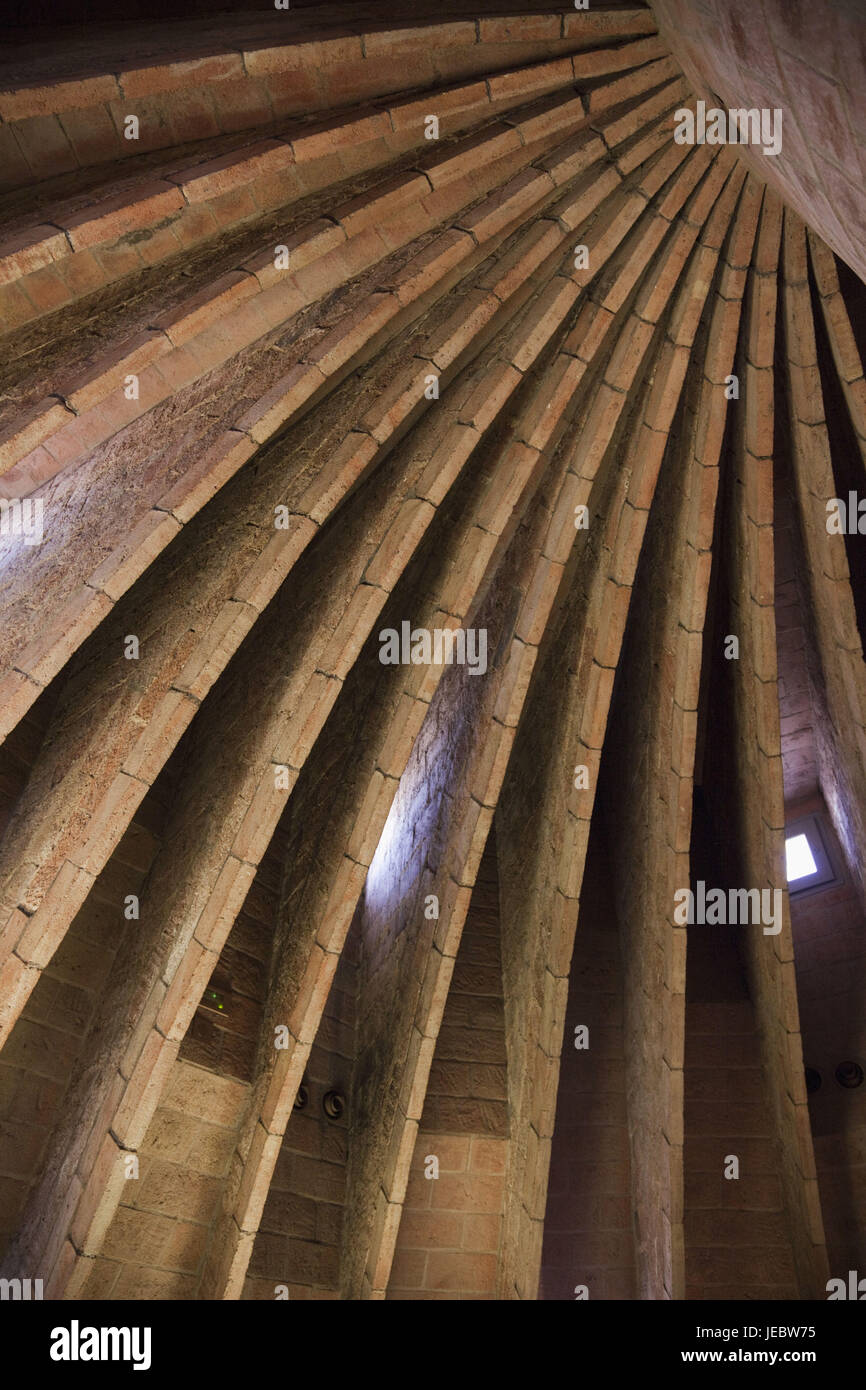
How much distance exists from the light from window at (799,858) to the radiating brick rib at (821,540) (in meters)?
1.20

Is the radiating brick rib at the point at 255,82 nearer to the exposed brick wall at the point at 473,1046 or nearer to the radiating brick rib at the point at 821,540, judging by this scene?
the radiating brick rib at the point at 821,540

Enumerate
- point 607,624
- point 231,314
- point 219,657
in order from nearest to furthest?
point 231,314 → point 219,657 → point 607,624

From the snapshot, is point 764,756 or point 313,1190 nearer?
point 313,1190

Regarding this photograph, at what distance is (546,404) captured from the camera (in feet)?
22.9

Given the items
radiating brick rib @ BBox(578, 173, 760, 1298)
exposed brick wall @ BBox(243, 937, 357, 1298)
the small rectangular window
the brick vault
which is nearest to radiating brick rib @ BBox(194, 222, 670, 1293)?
the brick vault

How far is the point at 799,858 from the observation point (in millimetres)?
10008

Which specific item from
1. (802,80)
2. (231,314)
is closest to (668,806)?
(231,314)

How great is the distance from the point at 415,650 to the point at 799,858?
4387mm

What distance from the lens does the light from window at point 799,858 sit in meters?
9.91

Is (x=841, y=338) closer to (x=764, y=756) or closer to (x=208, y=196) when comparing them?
(x=764, y=756)

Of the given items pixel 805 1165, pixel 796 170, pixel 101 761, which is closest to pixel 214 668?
pixel 101 761

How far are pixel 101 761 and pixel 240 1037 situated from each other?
7.69 ft

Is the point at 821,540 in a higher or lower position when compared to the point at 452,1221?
higher
